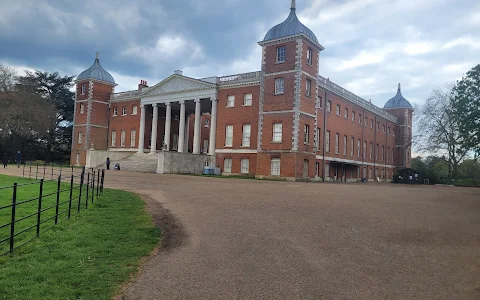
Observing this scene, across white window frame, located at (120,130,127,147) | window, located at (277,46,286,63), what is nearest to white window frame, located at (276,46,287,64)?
window, located at (277,46,286,63)

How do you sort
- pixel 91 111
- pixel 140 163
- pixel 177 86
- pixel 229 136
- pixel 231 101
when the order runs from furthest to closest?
pixel 91 111 → pixel 177 86 → pixel 140 163 → pixel 231 101 → pixel 229 136

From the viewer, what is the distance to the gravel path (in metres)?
5.62

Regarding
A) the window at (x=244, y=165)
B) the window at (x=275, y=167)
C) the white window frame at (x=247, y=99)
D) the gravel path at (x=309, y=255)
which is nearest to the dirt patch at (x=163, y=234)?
the gravel path at (x=309, y=255)

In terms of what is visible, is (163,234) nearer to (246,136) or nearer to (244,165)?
(244,165)

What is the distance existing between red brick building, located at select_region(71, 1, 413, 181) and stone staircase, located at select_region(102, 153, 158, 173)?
169 centimetres

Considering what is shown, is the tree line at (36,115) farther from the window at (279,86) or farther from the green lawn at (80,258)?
the green lawn at (80,258)

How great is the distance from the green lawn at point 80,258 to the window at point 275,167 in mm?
25558

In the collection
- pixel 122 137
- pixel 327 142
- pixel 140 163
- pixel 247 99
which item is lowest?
pixel 140 163

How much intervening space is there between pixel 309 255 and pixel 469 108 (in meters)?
21.4

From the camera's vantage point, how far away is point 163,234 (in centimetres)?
903

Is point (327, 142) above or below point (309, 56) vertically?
below

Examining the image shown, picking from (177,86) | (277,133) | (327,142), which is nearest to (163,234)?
(277,133)

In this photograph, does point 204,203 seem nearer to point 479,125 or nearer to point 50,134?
point 479,125

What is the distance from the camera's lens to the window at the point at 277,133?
36.3 metres
